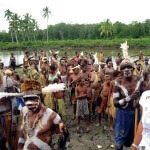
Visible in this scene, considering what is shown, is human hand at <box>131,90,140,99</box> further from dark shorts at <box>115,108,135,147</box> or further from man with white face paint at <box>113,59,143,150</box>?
dark shorts at <box>115,108,135,147</box>

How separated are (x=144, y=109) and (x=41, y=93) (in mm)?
1315

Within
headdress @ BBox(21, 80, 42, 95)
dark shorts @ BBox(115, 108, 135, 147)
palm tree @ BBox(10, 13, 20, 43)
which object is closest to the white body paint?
headdress @ BBox(21, 80, 42, 95)

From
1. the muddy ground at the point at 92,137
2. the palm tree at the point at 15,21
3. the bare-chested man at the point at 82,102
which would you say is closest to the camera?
the muddy ground at the point at 92,137

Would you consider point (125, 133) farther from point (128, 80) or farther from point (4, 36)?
point (4, 36)

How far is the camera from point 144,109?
81.6 inches

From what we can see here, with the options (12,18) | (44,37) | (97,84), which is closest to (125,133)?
(97,84)

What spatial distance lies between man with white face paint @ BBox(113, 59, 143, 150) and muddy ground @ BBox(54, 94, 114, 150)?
1.11 meters

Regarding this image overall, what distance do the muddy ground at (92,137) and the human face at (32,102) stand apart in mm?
2710

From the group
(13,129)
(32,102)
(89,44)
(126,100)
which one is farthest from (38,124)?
(89,44)

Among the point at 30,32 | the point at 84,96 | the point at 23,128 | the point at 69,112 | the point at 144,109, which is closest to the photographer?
the point at 144,109

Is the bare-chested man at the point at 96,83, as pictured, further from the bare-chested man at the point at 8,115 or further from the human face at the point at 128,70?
the bare-chested man at the point at 8,115

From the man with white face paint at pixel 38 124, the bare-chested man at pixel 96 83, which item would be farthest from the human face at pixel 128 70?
the bare-chested man at pixel 96 83

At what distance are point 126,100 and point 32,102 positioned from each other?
1790 mm

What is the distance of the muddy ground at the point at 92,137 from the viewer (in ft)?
16.7
